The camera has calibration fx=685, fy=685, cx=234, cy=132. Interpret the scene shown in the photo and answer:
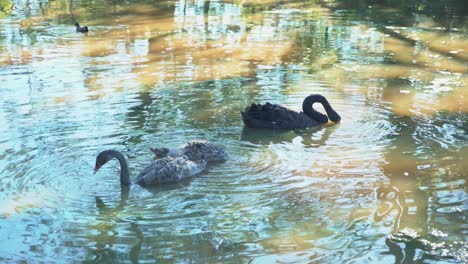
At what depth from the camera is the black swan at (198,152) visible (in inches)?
297

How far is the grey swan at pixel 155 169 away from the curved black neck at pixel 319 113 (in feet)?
8.65

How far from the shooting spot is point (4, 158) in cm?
781

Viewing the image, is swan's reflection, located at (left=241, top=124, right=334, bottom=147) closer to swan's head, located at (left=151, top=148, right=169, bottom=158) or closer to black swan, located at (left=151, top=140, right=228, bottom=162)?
black swan, located at (left=151, top=140, right=228, bottom=162)

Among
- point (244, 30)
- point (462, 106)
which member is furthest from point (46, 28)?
point (462, 106)

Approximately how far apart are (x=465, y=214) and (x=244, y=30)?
38.3ft

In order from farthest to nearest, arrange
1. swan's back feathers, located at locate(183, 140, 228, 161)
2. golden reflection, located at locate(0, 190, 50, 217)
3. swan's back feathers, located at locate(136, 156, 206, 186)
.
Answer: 1. swan's back feathers, located at locate(183, 140, 228, 161)
2. swan's back feathers, located at locate(136, 156, 206, 186)
3. golden reflection, located at locate(0, 190, 50, 217)

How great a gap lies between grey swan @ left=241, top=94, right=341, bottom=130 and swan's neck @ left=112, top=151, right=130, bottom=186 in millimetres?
2410

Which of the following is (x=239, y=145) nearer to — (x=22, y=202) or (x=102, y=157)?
(x=102, y=157)

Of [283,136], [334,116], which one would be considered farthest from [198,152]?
[334,116]

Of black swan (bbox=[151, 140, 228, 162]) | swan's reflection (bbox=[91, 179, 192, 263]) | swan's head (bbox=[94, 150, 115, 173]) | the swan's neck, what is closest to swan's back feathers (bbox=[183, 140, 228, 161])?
black swan (bbox=[151, 140, 228, 162])

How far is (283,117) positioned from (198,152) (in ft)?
6.21

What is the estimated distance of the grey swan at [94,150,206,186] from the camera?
22.8ft

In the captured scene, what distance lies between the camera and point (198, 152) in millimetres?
7566

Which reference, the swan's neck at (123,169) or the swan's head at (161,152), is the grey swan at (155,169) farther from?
the swan's head at (161,152)
